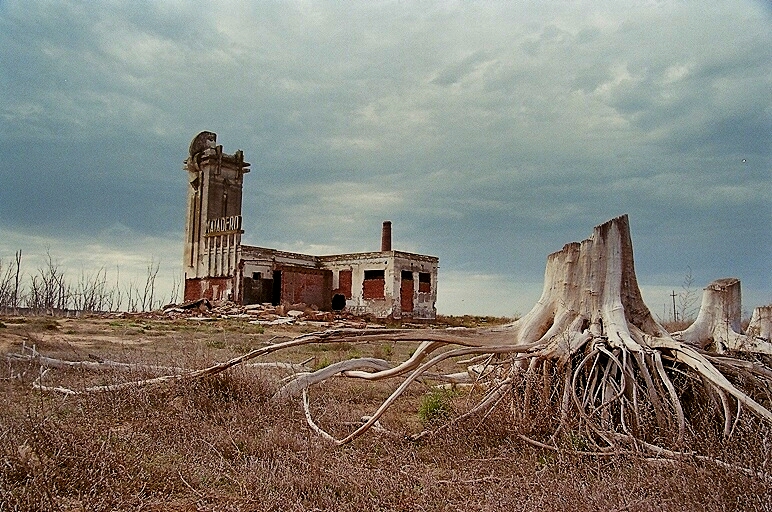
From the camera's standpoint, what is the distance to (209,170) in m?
34.7

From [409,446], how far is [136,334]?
15.6 metres

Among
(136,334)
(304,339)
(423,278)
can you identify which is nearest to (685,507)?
(304,339)

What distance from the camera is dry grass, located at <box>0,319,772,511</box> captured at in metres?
3.98

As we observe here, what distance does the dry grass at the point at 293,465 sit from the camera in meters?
3.98

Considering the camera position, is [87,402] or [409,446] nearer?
[409,446]

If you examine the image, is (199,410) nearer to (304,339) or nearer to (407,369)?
(304,339)

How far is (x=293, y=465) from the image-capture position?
498 cm

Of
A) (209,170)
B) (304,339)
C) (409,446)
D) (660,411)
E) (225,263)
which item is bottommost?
(409,446)

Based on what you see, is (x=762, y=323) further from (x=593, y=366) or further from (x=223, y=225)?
(x=223, y=225)

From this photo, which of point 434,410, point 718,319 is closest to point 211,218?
point 434,410

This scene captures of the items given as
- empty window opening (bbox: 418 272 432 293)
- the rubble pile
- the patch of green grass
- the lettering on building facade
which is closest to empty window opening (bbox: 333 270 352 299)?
the rubble pile

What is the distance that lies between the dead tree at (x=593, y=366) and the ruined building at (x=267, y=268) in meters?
24.5

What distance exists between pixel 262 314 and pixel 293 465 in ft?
77.4

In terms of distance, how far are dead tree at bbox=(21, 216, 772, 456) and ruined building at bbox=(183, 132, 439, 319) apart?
80.3ft
